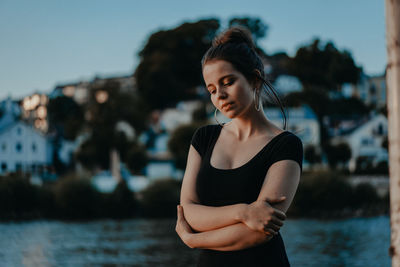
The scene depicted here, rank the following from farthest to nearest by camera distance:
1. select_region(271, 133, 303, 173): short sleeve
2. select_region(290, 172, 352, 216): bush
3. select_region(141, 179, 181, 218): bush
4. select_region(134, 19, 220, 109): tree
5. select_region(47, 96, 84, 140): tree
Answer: select_region(47, 96, 84, 140): tree
select_region(134, 19, 220, 109): tree
select_region(290, 172, 352, 216): bush
select_region(141, 179, 181, 218): bush
select_region(271, 133, 303, 173): short sleeve

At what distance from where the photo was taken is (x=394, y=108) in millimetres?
1519

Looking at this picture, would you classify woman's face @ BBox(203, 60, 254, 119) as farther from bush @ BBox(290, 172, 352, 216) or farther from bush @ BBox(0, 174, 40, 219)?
bush @ BBox(0, 174, 40, 219)

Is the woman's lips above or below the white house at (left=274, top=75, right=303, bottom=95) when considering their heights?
above

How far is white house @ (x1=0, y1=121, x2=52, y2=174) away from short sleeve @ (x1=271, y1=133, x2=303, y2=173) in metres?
60.3

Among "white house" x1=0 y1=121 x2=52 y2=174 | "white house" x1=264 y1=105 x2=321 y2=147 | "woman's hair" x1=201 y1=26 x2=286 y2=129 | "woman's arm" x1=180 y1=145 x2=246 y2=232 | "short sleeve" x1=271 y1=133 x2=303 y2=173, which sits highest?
"woman's hair" x1=201 y1=26 x2=286 y2=129

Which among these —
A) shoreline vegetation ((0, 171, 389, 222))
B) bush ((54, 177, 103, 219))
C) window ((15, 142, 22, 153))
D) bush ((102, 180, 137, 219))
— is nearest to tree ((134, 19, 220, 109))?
window ((15, 142, 22, 153))

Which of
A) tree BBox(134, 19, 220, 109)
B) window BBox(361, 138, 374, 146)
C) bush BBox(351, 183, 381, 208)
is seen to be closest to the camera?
bush BBox(351, 183, 381, 208)

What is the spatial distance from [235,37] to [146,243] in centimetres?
3277

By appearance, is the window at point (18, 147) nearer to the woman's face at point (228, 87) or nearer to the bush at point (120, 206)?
the bush at point (120, 206)

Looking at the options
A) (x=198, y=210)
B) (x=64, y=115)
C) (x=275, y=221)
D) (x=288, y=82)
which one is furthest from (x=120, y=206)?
(x=275, y=221)

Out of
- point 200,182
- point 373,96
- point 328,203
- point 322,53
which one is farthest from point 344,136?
point 200,182

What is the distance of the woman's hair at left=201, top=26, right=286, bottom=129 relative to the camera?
86.7 inches

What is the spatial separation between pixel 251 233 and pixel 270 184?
0.17m

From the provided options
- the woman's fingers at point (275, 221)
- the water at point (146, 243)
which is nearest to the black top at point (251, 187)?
the woman's fingers at point (275, 221)
